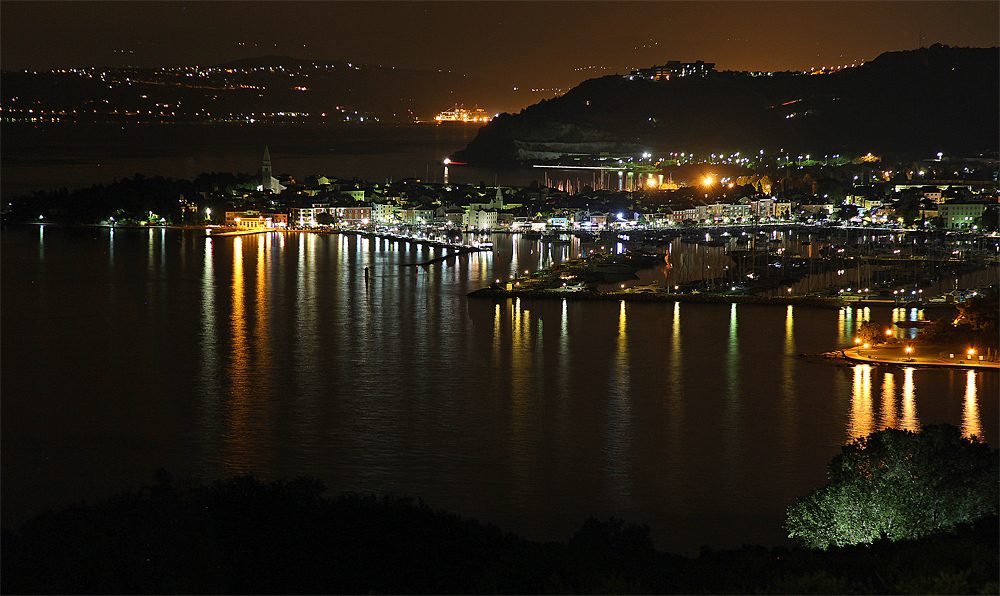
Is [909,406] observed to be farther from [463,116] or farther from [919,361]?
[463,116]

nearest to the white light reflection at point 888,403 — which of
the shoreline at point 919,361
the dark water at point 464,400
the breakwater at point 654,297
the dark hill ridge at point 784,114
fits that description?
the dark water at point 464,400

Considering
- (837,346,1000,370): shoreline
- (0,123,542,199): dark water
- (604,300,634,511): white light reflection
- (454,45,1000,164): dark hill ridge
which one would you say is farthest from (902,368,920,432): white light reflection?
(454,45,1000,164): dark hill ridge

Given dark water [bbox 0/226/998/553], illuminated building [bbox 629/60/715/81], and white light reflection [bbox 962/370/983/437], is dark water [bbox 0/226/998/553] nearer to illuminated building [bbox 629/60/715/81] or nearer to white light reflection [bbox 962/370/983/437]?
white light reflection [bbox 962/370/983/437]

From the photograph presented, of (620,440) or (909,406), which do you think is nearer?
(620,440)

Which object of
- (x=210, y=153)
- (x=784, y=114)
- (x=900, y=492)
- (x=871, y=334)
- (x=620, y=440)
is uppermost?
(x=784, y=114)

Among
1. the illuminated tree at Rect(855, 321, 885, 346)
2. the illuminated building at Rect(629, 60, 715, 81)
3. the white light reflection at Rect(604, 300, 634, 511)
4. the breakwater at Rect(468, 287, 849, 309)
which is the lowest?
the white light reflection at Rect(604, 300, 634, 511)

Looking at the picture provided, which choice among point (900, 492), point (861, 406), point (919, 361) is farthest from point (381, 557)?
point (919, 361)
